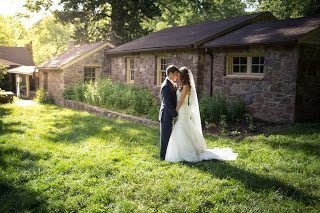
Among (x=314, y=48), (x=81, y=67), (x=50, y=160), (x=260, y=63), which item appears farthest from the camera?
(x=81, y=67)

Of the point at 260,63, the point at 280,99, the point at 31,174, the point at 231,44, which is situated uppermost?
the point at 231,44

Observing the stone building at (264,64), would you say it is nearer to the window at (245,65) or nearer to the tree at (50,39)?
the window at (245,65)

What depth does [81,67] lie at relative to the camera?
17.6 meters

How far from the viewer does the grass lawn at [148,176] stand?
12.8ft

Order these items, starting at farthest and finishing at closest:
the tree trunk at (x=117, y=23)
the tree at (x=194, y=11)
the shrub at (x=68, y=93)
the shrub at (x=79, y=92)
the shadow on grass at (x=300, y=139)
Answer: the tree at (x=194, y=11), the tree trunk at (x=117, y=23), the shrub at (x=68, y=93), the shrub at (x=79, y=92), the shadow on grass at (x=300, y=139)

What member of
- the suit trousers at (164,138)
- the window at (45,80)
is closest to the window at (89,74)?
the window at (45,80)

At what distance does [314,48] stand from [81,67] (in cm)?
1341

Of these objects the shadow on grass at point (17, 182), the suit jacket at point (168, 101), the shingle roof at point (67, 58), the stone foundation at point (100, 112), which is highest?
the shingle roof at point (67, 58)

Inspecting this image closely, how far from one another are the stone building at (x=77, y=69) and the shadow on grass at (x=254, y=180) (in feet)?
44.6

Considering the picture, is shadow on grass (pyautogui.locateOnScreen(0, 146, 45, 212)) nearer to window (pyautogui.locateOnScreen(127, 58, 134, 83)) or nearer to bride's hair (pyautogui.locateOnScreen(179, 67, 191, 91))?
bride's hair (pyautogui.locateOnScreen(179, 67, 191, 91))

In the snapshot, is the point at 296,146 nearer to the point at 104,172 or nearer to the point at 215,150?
the point at 215,150

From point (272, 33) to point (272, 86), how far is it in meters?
1.93

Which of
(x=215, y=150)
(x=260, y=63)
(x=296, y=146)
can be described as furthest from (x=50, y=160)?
(x=260, y=63)

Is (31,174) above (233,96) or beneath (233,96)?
beneath
